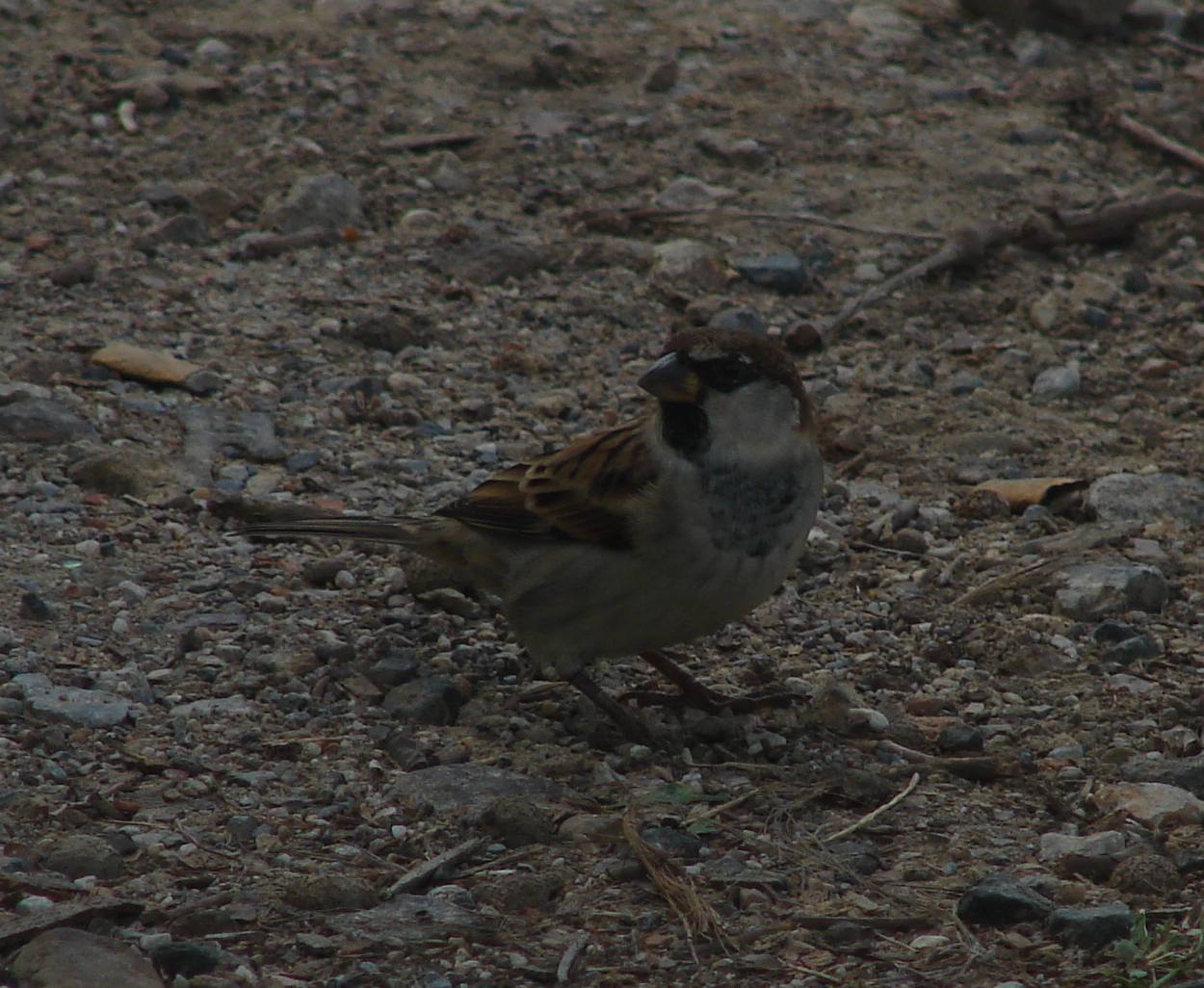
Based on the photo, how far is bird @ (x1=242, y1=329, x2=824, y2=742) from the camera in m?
4.16

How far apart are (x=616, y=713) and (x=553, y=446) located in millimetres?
1570

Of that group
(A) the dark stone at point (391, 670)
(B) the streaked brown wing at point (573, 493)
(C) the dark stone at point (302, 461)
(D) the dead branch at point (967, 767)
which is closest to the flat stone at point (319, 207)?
(C) the dark stone at point (302, 461)

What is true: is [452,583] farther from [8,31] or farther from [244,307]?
[8,31]

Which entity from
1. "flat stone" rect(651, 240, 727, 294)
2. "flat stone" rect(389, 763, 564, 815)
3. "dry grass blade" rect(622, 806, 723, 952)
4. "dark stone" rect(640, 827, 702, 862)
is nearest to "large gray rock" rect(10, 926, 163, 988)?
"flat stone" rect(389, 763, 564, 815)

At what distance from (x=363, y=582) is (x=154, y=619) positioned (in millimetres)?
633

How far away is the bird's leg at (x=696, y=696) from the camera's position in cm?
438

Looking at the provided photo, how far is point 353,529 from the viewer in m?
4.77

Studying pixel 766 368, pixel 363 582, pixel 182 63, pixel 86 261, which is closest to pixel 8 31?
pixel 182 63

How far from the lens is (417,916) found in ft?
11.2

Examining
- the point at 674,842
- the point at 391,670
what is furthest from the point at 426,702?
the point at 674,842

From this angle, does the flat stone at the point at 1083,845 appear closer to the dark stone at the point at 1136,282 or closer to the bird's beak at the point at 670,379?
the bird's beak at the point at 670,379

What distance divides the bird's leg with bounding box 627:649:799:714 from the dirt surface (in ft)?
0.15

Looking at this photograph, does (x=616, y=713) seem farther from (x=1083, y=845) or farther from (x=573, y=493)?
(x=1083, y=845)

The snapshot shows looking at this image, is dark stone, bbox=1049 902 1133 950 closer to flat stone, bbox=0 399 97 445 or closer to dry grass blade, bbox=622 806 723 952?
dry grass blade, bbox=622 806 723 952
